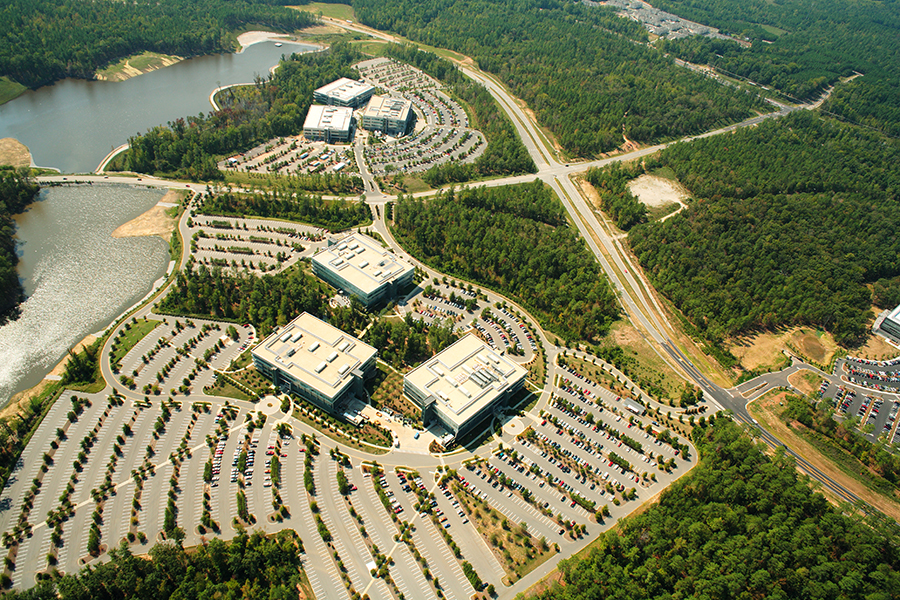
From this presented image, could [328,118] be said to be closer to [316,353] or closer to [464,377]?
[316,353]

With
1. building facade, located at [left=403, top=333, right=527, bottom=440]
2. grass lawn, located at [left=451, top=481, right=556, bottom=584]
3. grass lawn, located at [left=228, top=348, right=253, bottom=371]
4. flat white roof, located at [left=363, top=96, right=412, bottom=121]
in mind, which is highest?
flat white roof, located at [left=363, top=96, right=412, bottom=121]

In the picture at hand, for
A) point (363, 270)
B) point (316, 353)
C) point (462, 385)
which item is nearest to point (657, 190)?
point (363, 270)

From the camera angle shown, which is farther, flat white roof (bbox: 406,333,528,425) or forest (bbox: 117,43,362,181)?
forest (bbox: 117,43,362,181)

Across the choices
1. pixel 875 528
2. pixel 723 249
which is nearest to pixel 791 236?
pixel 723 249

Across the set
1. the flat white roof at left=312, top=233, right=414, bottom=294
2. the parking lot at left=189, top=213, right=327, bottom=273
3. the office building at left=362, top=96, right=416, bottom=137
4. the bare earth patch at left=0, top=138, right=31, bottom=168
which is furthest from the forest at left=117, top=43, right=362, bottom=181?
the flat white roof at left=312, top=233, right=414, bottom=294

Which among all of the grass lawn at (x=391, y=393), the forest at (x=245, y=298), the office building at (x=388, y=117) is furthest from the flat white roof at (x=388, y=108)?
the grass lawn at (x=391, y=393)

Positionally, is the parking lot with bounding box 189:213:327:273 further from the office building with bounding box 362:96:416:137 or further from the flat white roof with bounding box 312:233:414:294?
the office building with bounding box 362:96:416:137

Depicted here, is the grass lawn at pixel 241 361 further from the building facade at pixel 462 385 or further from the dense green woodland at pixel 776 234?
the dense green woodland at pixel 776 234
